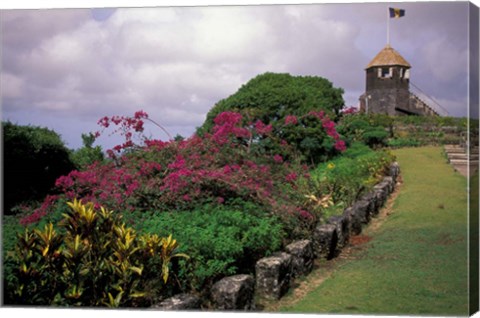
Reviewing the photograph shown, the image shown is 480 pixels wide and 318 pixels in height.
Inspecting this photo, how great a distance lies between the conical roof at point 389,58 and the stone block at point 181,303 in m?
Answer: 3.91

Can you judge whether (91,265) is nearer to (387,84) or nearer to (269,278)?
(269,278)

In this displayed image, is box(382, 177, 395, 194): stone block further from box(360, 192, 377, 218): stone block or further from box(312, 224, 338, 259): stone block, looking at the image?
box(312, 224, 338, 259): stone block

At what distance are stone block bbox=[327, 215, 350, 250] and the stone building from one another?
2.07m

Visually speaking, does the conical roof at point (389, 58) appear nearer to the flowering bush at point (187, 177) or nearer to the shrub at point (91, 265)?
the flowering bush at point (187, 177)

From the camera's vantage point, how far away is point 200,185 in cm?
759

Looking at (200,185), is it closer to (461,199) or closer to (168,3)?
(168,3)

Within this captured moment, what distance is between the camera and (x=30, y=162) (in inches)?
302

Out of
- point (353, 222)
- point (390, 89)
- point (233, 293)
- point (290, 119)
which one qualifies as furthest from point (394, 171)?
point (233, 293)

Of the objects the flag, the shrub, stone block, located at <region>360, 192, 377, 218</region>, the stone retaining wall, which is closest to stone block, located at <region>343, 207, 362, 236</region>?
the stone retaining wall

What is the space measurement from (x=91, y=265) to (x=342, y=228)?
3836mm

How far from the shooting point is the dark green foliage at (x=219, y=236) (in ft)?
19.5

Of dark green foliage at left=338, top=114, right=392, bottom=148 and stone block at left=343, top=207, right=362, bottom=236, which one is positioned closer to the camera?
stone block at left=343, top=207, right=362, bottom=236

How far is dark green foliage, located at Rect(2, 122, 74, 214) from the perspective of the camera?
736 cm

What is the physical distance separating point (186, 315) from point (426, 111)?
220 inches
